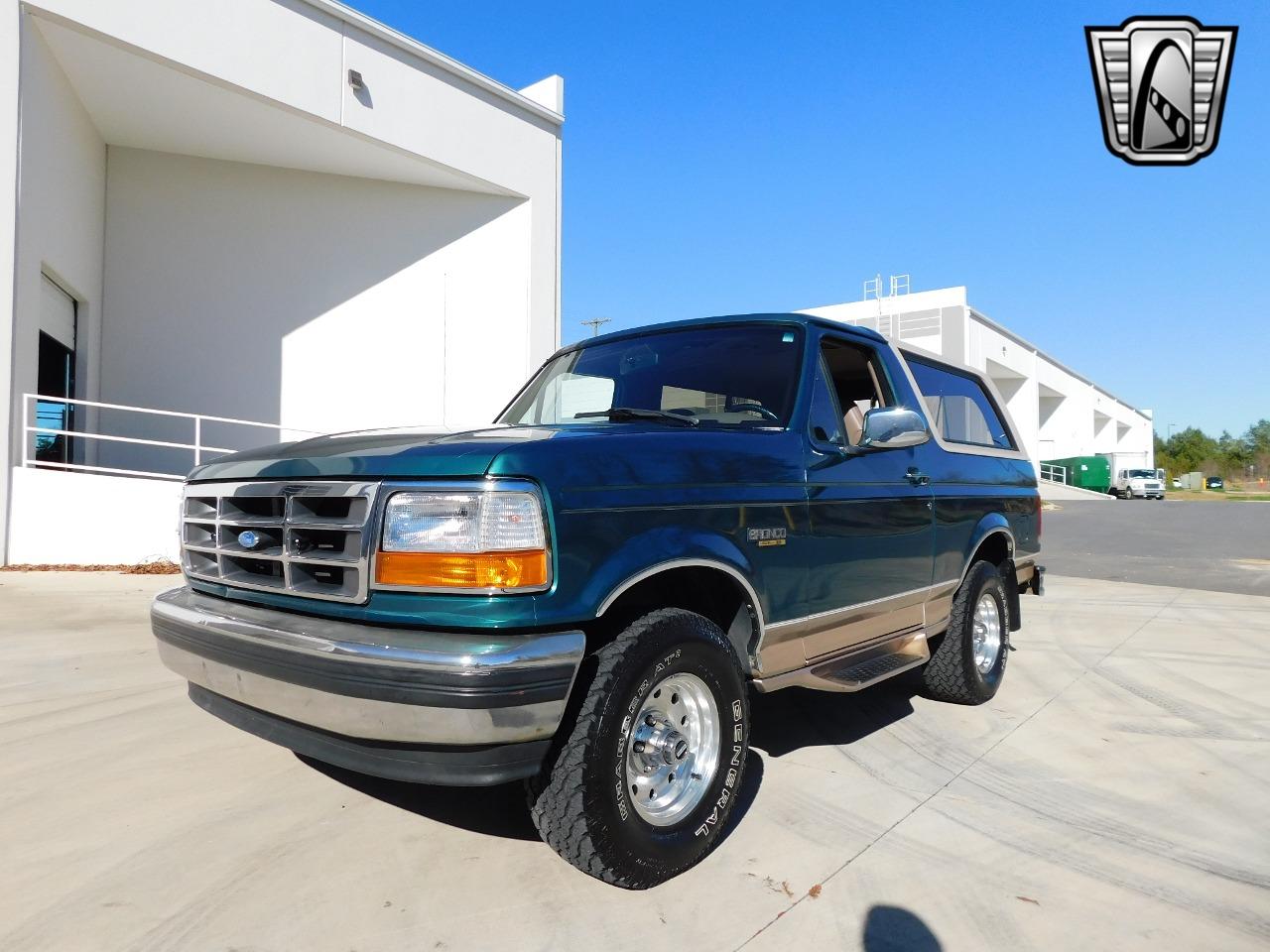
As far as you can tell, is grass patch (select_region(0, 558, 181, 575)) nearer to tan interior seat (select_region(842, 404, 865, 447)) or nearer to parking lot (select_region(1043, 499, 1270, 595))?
tan interior seat (select_region(842, 404, 865, 447))

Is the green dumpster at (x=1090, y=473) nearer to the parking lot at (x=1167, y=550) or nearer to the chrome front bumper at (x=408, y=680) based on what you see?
the parking lot at (x=1167, y=550)

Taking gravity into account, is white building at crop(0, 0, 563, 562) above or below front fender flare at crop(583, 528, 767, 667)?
above

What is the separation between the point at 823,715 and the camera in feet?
14.6

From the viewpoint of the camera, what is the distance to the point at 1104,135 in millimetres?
7254

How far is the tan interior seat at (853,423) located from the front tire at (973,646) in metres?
1.35

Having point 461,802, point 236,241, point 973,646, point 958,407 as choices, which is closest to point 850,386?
point 958,407

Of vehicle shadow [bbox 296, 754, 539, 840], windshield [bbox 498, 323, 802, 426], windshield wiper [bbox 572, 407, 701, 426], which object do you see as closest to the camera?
vehicle shadow [bbox 296, 754, 539, 840]

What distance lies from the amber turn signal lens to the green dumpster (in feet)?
180

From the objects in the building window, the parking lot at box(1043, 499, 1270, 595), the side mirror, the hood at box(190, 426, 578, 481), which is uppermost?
the building window

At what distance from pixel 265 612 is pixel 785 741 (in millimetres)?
2468

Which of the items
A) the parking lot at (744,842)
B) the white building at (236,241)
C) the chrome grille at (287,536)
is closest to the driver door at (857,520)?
the parking lot at (744,842)

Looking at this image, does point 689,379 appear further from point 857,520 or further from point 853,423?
point 857,520

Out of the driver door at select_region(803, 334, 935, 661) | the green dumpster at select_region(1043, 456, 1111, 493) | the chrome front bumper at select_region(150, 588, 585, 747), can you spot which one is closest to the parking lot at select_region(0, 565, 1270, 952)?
the chrome front bumper at select_region(150, 588, 585, 747)

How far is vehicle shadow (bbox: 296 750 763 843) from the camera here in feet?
9.68
